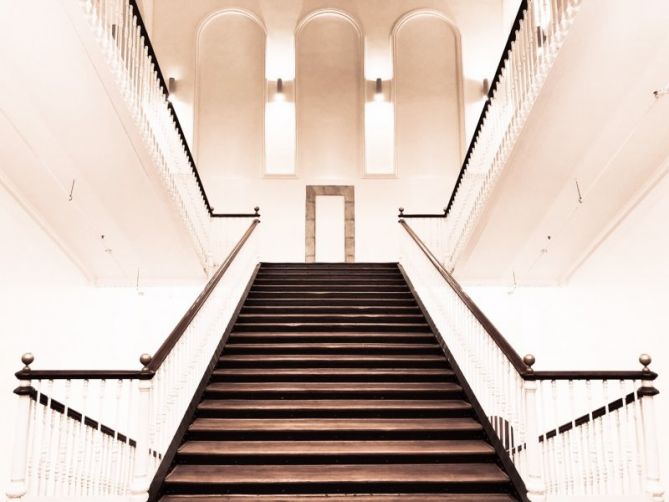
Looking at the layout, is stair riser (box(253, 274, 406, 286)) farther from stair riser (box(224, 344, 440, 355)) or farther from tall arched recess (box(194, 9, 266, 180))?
tall arched recess (box(194, 9, 266, 180))

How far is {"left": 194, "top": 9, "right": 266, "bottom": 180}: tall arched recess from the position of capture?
11562mm

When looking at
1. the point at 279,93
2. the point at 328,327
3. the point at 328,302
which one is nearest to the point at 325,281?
the point at 328,302

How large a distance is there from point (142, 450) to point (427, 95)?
9.95 meters

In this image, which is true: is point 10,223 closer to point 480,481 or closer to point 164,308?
point 164,308

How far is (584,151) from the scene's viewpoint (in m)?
5.91

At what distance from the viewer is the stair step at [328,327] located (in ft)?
20.7

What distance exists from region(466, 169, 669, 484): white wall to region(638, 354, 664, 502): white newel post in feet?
7.61

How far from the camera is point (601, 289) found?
733 cm

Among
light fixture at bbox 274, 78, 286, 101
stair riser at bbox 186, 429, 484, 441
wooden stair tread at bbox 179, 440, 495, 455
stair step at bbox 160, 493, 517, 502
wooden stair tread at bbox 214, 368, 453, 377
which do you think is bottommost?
stair step at bbox 160, 493, 517, 502

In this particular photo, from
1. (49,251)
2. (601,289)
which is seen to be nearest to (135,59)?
(49,251)

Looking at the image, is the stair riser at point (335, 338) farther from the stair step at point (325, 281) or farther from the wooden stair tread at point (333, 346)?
the stair step at point (325, 281)

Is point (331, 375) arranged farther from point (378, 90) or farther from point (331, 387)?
point (378, 90)

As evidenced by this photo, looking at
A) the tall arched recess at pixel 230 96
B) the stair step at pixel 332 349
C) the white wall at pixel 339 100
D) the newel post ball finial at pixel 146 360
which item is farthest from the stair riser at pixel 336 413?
the tall arched recess at pixel 230 96

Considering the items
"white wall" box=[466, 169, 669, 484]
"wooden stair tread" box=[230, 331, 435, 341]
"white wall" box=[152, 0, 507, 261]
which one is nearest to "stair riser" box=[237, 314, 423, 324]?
"wooden stair tread" box=[230, 331, 435, 341]
